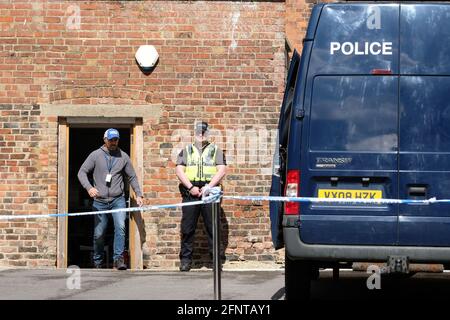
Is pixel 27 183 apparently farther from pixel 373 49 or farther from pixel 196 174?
pixel 373 49

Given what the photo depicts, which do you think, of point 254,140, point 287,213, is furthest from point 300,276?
point 254,140

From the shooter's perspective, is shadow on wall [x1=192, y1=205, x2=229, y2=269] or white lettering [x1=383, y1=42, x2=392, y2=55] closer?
white lettering [x1=383, y1=42, x2=392, y2=55]

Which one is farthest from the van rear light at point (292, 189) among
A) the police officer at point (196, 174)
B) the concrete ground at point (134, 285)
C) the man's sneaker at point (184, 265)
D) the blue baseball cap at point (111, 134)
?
the blue baseball cap at point (111, 134)

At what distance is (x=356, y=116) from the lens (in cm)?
894

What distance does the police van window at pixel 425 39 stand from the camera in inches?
354

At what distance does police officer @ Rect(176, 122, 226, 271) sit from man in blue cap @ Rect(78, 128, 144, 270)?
664mm

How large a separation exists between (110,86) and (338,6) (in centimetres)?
566

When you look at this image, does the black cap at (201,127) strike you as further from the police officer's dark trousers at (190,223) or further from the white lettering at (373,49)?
the white lettering at (373,49)

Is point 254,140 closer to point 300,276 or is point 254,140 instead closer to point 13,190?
point 13,190

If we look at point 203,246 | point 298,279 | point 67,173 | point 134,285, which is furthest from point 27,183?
point 298,279

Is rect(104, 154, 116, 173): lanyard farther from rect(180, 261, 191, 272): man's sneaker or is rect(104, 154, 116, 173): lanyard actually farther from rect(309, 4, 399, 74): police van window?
rect(309, 4, 399, 74): police van window

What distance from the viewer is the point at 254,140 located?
14.2 meters

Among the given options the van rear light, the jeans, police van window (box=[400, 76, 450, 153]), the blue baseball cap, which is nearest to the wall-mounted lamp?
the blue baseball cap

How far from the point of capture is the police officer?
13.7 metres
